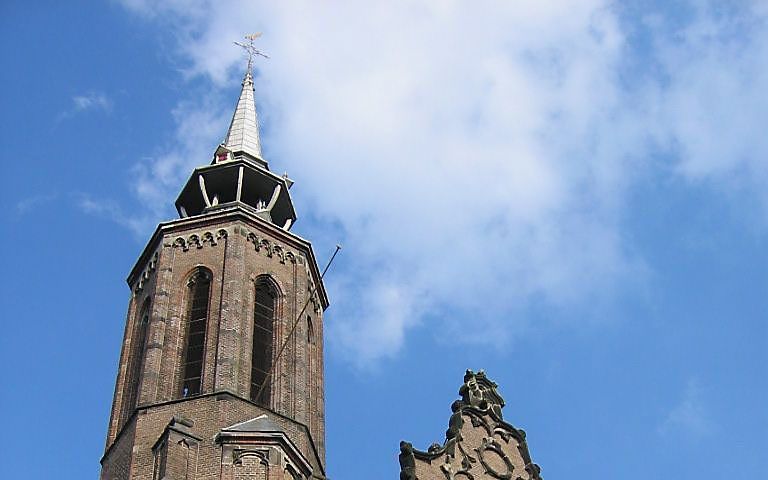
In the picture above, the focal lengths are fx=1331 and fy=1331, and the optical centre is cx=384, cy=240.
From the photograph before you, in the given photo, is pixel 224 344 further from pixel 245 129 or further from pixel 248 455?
pixel 245 129

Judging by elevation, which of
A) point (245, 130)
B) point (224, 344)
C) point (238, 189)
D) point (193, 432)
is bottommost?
point (193, 432)

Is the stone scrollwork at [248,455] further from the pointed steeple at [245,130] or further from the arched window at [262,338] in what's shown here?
the pointed steeple at [245,130]

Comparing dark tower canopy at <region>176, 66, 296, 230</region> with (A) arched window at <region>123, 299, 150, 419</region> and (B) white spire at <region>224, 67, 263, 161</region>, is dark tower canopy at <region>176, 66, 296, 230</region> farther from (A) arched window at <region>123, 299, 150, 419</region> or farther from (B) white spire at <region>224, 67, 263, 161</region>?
(A) arched window at <region>123, 299, 150, 419</region>

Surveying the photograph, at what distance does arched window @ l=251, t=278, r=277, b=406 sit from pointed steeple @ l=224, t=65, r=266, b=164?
269 inches

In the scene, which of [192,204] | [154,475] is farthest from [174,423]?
[192,204]

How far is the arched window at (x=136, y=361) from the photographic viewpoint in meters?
31.0

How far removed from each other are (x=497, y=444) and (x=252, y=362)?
20.0 feet

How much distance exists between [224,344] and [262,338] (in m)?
1.78

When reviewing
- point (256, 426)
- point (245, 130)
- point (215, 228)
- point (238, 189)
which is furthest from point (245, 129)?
point (256, 426)

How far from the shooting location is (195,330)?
3203cm

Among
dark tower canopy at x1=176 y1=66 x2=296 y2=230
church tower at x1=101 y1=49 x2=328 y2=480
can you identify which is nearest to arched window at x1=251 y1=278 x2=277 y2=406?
church tower at x1=101 y1=49 x2=328 y2=480

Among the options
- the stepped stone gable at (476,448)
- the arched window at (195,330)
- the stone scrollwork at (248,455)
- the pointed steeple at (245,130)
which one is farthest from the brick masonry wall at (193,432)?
the pointed steeple at (245,130)

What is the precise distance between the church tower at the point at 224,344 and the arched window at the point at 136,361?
0.04m

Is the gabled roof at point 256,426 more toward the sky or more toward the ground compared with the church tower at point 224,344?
more toward the ground
